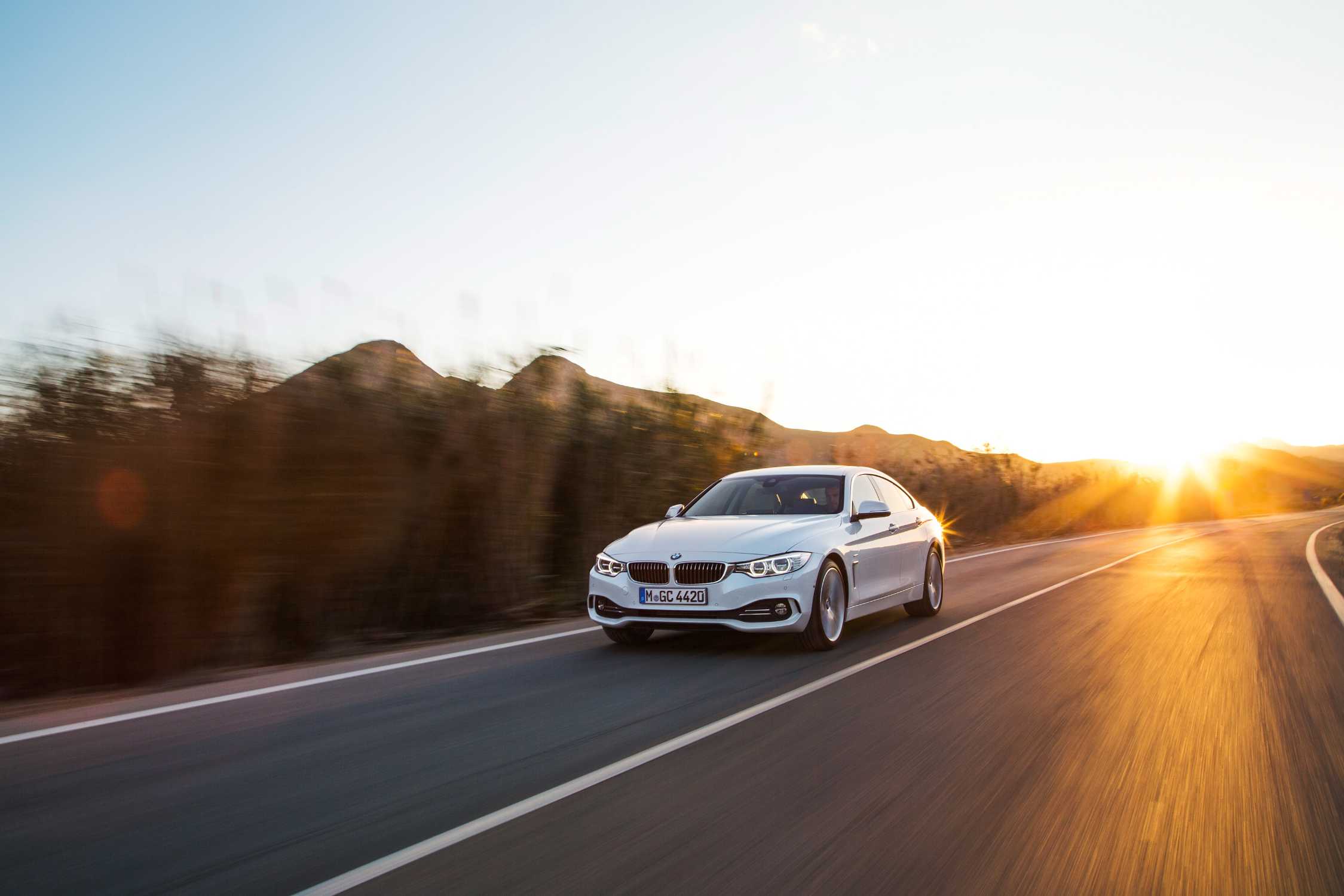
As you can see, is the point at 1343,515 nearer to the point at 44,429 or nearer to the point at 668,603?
the point at 668,603

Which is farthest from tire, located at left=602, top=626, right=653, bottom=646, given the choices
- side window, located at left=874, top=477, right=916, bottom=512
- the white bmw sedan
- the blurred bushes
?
side window, located at left=874, top=477, right=916, bottom=512

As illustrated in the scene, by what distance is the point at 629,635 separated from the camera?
8867mm

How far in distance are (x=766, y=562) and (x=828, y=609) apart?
0.83 meters

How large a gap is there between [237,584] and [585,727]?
407cm

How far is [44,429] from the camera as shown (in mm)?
7527

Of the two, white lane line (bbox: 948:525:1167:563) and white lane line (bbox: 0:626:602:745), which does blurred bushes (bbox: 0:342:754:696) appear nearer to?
white lane line (bbox: 0:626:602:745)

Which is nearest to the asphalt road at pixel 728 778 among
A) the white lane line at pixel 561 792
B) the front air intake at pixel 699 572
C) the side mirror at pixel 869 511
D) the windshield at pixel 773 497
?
the white lane line at pixel 561 792

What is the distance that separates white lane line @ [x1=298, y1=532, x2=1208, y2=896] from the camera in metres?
3.59

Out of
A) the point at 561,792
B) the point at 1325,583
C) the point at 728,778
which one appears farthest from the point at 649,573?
the point at 1325,583

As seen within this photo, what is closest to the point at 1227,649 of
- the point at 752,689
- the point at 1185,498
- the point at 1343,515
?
the point at 752,689

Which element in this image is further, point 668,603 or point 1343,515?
point 1343,515

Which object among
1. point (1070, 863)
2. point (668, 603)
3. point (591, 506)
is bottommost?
point (1070, 863)

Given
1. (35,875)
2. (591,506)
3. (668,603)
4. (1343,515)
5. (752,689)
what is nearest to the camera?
(35,875)

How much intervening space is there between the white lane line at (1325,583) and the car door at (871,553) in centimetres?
468
